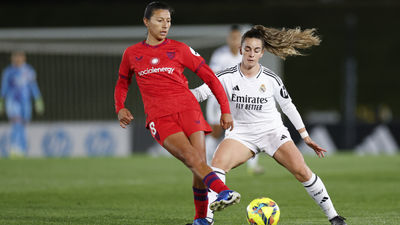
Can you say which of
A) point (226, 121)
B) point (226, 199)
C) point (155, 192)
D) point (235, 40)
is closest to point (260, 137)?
point (226, 121)

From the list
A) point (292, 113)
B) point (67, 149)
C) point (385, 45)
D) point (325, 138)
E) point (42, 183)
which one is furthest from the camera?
point (385, 45)

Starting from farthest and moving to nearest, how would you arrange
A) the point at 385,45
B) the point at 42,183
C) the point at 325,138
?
the point at 385,45 → the point at 325,138 → the point at 42,183

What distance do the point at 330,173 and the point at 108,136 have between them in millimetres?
7594

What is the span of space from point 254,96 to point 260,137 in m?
0.38

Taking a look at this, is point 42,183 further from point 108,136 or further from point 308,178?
point 108,136

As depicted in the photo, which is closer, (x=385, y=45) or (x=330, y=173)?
(x=330, y=173)

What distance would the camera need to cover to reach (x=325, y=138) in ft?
71.6

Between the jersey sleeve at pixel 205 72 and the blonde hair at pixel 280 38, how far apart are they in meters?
0.74

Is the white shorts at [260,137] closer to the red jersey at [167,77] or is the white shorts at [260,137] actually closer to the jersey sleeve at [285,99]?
the jersey sleeve at [285,99]

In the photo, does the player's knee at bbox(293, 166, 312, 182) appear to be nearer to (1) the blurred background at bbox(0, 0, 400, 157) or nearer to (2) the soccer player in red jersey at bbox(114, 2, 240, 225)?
(2) the soccer player in red jersey at bbox(114, 2, 240, 225)

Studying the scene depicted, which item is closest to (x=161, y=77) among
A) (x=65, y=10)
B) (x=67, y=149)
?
→ (x=67, y=149)

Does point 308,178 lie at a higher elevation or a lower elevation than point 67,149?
higher

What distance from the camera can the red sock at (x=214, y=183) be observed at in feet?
20.5

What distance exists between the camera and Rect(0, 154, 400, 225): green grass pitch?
8070mm
